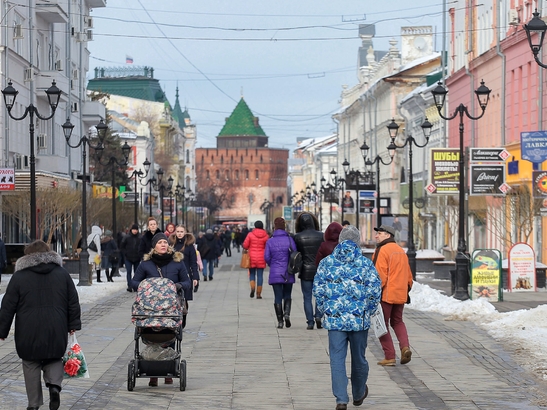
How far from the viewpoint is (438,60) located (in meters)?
77.7

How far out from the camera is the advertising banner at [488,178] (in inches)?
1325

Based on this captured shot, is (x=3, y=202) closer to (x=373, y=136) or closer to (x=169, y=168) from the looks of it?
(x=373, y=136)

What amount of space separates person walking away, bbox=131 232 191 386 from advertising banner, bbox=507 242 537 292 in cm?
1591

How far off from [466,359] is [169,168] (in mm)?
117629

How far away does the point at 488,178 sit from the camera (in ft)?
111

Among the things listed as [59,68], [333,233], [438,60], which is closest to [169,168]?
[438,60]

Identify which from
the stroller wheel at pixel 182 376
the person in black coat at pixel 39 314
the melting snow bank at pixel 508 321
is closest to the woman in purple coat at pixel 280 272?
the melting snow bank at pixel 508 321

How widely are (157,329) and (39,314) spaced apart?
186 cm

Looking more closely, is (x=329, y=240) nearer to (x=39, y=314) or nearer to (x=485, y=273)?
(x=485, y=273)

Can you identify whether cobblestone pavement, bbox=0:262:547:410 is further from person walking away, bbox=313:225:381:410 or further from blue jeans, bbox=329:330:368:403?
person walking away, bbox=313:225:381:410

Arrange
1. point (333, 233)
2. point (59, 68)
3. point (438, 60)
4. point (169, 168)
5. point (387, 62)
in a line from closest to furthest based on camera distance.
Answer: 1. point (333, 233)
2. point (59, 68)
3. point (438, 60)
4. point (387, 62)
5. point (169, 168)

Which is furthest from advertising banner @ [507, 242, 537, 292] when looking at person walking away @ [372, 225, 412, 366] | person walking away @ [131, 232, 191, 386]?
person walking away @ [131, 232, 191, 386]

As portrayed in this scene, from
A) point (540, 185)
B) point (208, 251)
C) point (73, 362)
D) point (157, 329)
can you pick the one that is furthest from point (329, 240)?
point (208, 251)

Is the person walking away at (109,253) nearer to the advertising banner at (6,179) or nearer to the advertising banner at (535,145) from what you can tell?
the advertising banner at (6,179)
